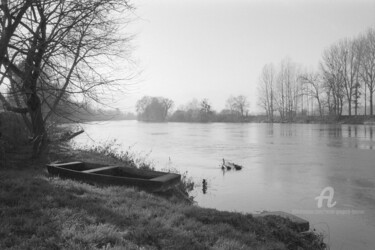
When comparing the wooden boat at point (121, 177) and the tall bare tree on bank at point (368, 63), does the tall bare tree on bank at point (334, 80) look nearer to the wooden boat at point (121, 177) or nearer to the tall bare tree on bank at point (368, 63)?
the tall bare tree on bank at point (368, 63)

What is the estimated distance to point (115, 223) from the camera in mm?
4410

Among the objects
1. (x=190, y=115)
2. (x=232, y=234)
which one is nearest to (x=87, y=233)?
(x=232, y=234)

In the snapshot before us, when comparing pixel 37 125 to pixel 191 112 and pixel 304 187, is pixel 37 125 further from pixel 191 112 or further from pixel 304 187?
pixel 191 112

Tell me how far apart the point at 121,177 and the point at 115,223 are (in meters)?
2.93

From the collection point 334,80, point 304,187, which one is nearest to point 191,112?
point 334,80

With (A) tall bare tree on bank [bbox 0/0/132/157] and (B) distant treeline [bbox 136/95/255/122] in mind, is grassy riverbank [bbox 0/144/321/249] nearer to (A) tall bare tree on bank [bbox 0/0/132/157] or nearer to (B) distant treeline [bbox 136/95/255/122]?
(A) tall bare tree on bank [bbox 0/0/132/157]

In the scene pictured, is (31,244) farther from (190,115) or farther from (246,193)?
(190,115)

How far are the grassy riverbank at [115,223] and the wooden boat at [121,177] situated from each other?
474mm

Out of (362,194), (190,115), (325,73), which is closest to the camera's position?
(362,194)

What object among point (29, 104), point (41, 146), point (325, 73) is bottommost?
point (41, 146)

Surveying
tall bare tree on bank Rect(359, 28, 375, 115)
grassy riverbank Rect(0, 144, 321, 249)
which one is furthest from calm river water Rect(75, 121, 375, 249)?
tall bare tree on bank Rect(359, 28, 375, 115)

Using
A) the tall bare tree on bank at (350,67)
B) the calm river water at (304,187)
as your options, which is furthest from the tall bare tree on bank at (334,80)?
the calm river water at (304,187)

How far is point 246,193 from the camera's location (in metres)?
9.43

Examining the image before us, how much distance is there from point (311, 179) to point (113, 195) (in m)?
7.34
